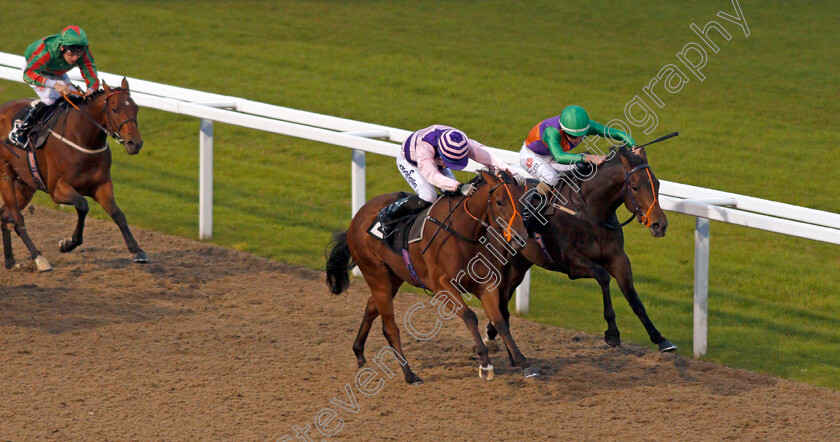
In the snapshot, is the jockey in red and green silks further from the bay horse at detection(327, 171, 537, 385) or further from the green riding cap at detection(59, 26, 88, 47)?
the green riding cap at detection(59, 26, 88, 47)

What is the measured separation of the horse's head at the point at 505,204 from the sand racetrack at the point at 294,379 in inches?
Answer: 39.3

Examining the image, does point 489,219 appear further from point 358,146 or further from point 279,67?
point 279,67

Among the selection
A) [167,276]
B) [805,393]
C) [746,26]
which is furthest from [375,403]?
[746,26]

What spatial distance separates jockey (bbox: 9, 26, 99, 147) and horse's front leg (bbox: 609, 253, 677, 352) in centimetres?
411

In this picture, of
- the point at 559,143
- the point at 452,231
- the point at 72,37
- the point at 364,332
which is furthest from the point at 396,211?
the point at 72,37

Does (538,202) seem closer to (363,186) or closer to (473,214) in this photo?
(473,214)

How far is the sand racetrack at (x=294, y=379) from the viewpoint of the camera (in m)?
5.25

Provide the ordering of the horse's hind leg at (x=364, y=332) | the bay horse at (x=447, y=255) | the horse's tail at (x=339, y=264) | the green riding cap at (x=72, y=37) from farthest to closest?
1. the green riding cap at (x=72, y=37)
2. the horse's tail at (x=339, y=264)
3. the horse's hind leg at (x=364, y=332)
4. the bay horse at (x=447, y=255)

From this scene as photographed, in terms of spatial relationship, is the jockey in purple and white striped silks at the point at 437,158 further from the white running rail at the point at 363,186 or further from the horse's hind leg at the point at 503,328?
the white running rail at the point at 363,186

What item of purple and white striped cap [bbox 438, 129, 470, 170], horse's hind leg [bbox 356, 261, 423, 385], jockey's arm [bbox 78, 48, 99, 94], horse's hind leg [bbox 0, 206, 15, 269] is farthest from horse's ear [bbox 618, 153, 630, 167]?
horse's hind leg [bbox 0, 206, 15, 269]

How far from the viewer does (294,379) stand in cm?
602


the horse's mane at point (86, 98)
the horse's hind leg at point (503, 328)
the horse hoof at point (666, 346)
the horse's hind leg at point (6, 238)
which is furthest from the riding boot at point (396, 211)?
the horse's hind leg at point (6, 238)

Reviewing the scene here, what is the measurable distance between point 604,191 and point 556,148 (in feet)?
1.41

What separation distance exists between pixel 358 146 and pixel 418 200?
1.72 metres
